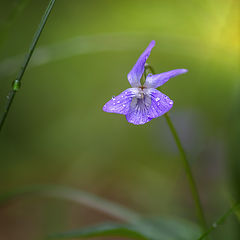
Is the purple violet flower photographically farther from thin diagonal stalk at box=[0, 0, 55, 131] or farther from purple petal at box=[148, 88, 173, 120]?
thin diagonal stalk at box=[0, 0, 55, 131]

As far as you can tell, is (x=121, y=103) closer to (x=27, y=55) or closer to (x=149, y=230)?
(x=27, y=55)

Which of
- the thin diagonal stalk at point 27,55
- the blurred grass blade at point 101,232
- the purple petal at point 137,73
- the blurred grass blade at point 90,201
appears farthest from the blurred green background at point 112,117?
the thin diagonal stalk at point 27,55

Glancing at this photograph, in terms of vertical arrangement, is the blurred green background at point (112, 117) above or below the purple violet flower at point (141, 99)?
above

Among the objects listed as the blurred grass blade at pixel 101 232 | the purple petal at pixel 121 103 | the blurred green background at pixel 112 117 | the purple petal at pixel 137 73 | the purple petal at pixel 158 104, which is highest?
the blurred green background at pixel 112 117

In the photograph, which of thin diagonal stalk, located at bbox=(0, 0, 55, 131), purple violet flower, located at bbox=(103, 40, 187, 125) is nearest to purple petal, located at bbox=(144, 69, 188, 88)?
purple violet flower, located at bbox=(103, 40, 187, 125)

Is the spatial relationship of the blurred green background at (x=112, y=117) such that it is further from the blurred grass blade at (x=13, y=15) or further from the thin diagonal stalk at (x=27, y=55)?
the thin diagonal stalk at (x=27, y=55)

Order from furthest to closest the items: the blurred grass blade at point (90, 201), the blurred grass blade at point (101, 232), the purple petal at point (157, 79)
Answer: the blurred grass blade at point (90, 201), the blurred grass blade at point (101, 232), the purple petal at point (157, 79)

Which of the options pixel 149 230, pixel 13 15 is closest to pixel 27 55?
pixel 13 15

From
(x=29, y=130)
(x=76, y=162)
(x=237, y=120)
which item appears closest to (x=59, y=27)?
(x=29, y=130)

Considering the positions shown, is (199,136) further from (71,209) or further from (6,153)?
(6,153)
